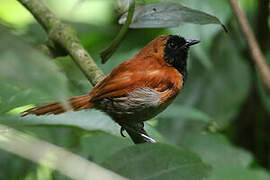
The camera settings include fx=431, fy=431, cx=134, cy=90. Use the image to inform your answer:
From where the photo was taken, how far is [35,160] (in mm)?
872

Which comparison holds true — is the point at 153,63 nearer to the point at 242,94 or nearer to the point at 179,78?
the point at 179,78

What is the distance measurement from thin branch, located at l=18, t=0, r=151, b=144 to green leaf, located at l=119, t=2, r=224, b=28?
0.30 metres

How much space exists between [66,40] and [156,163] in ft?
4.48

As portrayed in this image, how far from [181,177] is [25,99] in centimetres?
77

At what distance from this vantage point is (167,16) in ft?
6.54

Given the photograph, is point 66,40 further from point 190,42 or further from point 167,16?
point 190,42

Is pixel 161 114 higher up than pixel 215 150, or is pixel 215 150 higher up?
pixel 161 114

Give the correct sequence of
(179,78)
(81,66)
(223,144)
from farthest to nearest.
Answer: (223,144) → (179,78) → (81,66)

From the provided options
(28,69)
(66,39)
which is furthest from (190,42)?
(28,69)

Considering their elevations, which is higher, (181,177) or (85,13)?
(181,177)

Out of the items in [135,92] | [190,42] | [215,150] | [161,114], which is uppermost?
[190,42]

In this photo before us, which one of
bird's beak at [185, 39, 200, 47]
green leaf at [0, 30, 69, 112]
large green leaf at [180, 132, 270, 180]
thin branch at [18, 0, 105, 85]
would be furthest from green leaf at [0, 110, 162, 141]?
large green leaf at [180, 132, 270, 180]

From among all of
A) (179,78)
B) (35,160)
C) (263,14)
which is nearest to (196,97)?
(263,14)

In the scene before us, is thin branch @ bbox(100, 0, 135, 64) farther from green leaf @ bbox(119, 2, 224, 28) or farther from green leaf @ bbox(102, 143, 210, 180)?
green leaf @ bbox(102, 143, 210, 180)
